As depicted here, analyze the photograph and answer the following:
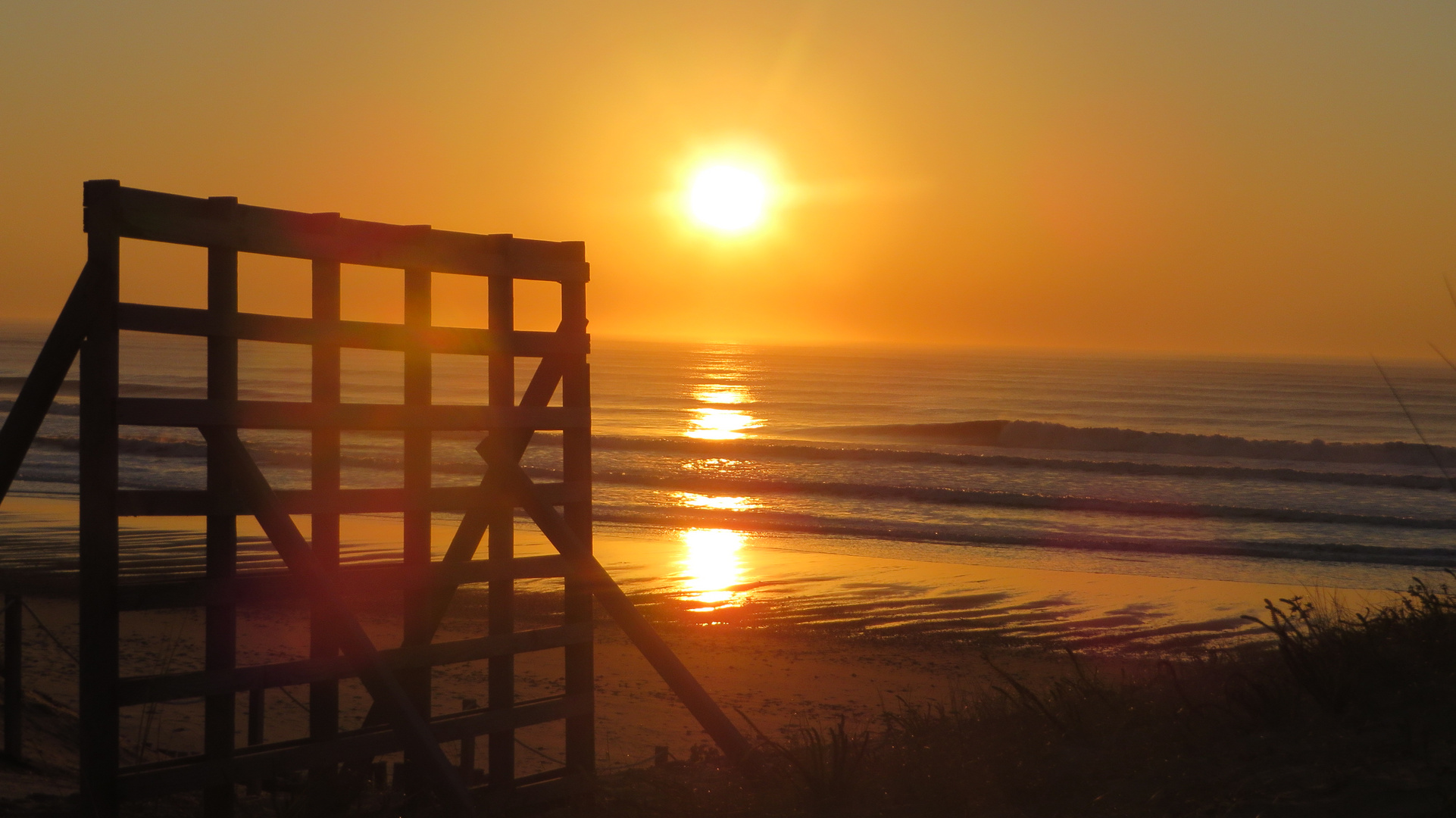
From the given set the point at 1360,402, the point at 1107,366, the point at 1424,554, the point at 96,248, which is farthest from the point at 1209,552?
the point at 1107,366

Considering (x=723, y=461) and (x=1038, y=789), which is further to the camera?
(x=723, y=461)

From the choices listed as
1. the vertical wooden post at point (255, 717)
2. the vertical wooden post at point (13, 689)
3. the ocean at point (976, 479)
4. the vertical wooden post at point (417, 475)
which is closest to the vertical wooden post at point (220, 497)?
the vertical wooden post at point (417, 475)

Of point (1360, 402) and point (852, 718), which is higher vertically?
point (1360, 402)

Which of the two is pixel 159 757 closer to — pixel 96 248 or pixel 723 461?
pixel 96 248

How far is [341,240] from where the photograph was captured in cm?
417

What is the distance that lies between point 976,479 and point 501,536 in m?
24.7

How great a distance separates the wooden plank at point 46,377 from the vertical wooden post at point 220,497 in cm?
41

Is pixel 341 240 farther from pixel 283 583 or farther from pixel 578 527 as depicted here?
pixel 578 527

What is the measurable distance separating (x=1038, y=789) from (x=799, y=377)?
104m

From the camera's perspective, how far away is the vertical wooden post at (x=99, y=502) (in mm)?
3574

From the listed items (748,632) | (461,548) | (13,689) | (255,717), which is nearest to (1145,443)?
(748,632)

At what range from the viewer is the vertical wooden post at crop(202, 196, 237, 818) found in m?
3.84

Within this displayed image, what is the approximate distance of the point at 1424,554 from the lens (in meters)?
18.1

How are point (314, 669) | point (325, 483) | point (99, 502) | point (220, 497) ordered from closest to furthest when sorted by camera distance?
1. point (99, 502)
2. point (220, 497)
3. point (314, 669)
4. point (325, 483)
